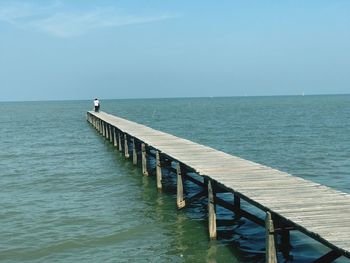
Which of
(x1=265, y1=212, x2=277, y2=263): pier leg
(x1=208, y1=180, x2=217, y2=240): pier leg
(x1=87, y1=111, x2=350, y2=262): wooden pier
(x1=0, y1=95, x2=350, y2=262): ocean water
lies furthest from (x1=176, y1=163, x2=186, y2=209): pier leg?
(x1=265, y1=212, x2=277, y2=263): pier leg

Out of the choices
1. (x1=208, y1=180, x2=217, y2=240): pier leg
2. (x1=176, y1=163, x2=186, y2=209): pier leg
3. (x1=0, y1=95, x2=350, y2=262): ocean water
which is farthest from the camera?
(x1=176, y1=163, x2=186, y2=209): pier leg

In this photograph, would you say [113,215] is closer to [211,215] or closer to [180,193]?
[180,193]

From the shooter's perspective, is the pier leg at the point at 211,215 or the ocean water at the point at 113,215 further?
the pier leg at the point at 211,215

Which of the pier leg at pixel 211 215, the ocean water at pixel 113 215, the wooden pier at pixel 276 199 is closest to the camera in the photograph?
the wooden pier at pixel 276 199

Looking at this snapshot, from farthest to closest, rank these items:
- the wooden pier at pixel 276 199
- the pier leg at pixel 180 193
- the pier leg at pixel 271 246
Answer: the pier leg at pixel 180 193
the pier leg at pixel 271 246
the wooden pier at pixel 276 199

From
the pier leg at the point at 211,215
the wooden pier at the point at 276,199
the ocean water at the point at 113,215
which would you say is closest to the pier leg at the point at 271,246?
the wooden pier at the point at 276,199

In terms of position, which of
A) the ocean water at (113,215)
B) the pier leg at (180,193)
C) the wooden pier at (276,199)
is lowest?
the ocean water at (113,215)

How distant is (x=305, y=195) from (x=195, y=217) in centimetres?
434

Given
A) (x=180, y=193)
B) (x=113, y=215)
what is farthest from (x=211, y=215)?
(x=113, y=215)

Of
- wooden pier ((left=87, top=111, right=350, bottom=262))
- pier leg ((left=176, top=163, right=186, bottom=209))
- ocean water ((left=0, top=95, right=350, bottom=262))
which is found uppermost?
wooden pier ((left=87, top=111, right=350, bottom=262))

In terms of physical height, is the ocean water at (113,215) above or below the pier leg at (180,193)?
below

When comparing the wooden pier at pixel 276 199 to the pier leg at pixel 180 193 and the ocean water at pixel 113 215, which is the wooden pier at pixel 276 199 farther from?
the ocean water at pixel 113 215

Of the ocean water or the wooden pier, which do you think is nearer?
the wooden pier

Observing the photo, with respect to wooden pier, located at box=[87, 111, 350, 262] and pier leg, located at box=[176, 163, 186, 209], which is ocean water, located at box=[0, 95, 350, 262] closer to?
pier leg, located at box=[176, 163, 186, 209]
